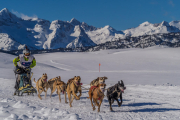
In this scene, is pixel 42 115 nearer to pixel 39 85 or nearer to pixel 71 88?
pixel 71 88

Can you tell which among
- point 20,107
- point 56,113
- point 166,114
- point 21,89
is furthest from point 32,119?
point 166,114

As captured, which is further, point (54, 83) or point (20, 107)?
point (54, 83)

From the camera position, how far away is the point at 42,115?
5.23 m

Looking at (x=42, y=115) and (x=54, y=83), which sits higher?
(x=54, y=83)

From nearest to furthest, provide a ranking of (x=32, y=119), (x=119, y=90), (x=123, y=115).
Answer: (x=32, y=119), (x=123, y=115), (x=119, y=90)

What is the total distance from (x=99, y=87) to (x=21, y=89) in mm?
4460

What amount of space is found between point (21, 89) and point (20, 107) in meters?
2.32

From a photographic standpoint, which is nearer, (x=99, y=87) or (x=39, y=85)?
(x=99, y=87)

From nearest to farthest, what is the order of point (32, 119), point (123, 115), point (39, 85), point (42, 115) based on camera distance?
point (32, 119) → point (42, 115) → point (123, 115) → point (39, 85)

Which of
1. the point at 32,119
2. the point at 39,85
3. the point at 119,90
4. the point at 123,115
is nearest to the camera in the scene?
the point at 32,119

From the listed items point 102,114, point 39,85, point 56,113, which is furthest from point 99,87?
point 39,85

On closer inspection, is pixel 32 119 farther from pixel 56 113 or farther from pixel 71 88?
pixel 71 88

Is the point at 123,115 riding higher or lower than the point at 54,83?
lower

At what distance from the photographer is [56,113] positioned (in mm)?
5457
